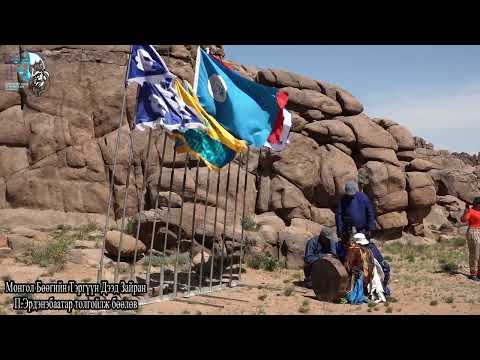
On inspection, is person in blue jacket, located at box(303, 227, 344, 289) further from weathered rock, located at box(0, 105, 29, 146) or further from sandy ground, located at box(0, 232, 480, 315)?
weathered rock, located at box(0, 105, 29, 146)

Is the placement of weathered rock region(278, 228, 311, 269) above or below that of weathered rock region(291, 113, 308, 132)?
below

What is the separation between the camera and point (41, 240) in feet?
60.8

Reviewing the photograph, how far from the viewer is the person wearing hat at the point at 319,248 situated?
14.3 m

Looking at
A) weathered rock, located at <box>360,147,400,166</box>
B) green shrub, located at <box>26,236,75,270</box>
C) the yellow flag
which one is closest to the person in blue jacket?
the yellow flag

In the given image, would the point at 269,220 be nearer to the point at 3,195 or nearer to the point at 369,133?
the point at 369,133

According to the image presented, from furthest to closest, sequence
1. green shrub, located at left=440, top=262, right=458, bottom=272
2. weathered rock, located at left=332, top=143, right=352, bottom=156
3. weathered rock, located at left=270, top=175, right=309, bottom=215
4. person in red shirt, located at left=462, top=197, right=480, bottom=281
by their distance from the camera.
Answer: weathered rock, located at left=332, top=143, right=352, bottom=156, weathered rock, located at left=270, top=175, right=309, bottom=215, green shrub, located at left=440, top=262, right=458, bottom=272, person in red shirt, located at left=462, top=197, right=480, bottom=281

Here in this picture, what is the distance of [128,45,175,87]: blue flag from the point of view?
10695 millimetres

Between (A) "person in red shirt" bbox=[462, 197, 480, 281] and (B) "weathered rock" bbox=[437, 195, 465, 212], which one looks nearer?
(A) "person in red shirt" bbox=[462, 197, 480, 281]

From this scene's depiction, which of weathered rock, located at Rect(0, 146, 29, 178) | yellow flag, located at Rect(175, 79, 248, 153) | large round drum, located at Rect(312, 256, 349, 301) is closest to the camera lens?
yellow flag, located at Rect(175, 79, 248, 153)

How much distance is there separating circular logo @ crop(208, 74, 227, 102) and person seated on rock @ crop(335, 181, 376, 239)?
3.92 m

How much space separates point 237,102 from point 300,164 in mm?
13544

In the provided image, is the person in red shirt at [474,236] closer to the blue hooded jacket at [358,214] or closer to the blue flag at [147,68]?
the blue hooded jacket at [358,214]

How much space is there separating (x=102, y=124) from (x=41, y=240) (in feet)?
30.3

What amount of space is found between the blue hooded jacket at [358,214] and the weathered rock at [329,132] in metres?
14.9
